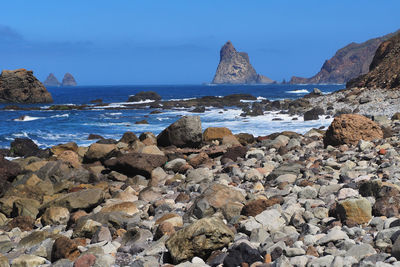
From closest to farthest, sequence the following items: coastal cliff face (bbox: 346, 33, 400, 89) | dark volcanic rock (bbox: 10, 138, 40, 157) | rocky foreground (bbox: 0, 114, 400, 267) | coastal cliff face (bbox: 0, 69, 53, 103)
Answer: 1. rocky foreground (bbox: 0, 114, 400, 267)
2. dark volcanic rock (bbox: 10, 138, 40, 157)
3. coastal cliff face (bbox: 346, 33, 400, 89)
4. coastal cliff face (bbox: 0, 69, 53, 103)

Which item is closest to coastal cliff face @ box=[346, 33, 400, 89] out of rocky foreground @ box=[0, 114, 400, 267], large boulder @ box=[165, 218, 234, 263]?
rocky foreground @ box=[0, 114, 400, 267]

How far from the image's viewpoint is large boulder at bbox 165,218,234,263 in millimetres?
4617

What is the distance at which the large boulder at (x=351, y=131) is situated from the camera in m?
10.9

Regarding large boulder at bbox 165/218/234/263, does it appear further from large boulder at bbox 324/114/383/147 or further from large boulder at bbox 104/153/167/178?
large boulder at bbox 324/114/383/147

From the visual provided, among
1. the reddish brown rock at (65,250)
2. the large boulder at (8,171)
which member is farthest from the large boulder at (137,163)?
the reddish brown rock at (65,250)

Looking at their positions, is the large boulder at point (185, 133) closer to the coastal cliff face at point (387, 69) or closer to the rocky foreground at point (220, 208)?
the rocky foreground at point (220, 208)

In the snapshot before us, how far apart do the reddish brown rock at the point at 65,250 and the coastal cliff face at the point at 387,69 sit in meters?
28.6

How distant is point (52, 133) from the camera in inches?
1021

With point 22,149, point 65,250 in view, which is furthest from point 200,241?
point 22,149

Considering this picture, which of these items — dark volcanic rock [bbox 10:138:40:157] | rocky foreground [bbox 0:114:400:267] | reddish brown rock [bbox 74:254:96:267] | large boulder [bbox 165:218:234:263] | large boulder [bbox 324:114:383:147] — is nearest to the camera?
rocky foreground [bbox 0:114:400:267]

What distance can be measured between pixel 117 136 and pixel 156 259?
1909 centimetres

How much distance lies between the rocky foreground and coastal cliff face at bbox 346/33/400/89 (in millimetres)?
21174

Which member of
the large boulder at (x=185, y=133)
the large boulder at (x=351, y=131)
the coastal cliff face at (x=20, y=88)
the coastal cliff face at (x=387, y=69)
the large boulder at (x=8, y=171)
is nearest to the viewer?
the large boulder at (x=8, y=171)

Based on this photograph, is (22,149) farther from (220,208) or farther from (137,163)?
(220,208)
